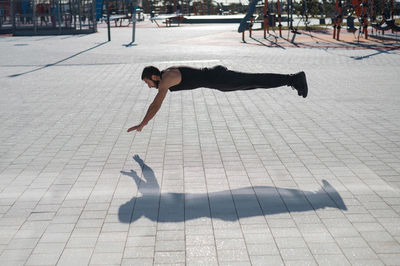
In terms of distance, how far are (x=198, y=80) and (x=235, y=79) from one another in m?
0.51

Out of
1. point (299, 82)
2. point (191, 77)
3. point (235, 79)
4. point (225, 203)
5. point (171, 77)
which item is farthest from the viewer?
point (299, 82)

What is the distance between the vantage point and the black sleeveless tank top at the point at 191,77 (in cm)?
571

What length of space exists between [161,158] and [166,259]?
8.59 ft

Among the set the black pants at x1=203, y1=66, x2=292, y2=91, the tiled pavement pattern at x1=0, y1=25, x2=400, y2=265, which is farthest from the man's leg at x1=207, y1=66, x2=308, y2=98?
the tiled pavement pattern at x1=0, y1=25, x2=400, y2=265

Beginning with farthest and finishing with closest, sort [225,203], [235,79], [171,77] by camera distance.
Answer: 1. [235,79]
2. [171,77]
3. [225,203]

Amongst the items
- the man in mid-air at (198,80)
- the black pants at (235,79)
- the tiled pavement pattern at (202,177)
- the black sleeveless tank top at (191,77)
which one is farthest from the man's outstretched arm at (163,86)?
the tiled pavement pattern at (202,177)

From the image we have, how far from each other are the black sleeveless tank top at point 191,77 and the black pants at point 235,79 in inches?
1.6

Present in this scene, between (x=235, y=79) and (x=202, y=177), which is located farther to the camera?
(x=235, y=79)

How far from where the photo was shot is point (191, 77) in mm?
5754

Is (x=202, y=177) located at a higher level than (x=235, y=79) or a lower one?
lower

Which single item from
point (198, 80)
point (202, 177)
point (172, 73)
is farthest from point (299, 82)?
point (202, 177)

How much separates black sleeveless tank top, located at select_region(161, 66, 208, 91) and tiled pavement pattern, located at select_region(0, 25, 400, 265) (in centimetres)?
92

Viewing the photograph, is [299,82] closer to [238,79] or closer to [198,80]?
[238,79]

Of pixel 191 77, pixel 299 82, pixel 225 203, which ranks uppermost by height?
pixel 191 77
